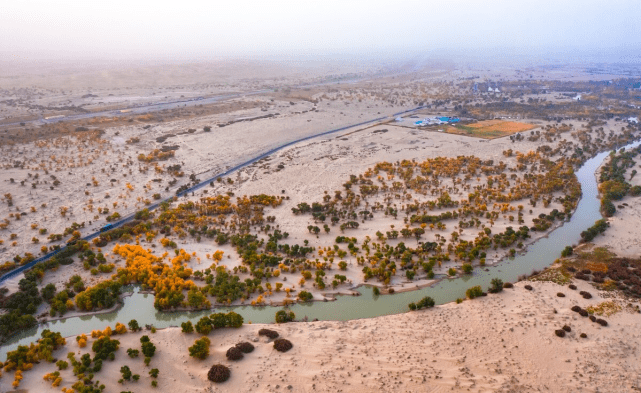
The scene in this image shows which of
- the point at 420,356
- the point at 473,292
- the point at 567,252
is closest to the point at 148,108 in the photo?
the point at 473,292

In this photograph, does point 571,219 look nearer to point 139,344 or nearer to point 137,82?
point 139,344

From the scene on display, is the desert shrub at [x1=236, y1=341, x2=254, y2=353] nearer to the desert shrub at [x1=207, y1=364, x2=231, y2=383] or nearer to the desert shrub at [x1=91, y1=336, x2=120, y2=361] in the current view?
the desert shrub at [x1=207, y1=364, x2=231, y2=383]

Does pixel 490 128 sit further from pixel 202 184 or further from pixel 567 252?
pixel 202 184

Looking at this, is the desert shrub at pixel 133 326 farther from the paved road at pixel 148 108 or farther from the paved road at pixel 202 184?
the paved road at pixel 148 108

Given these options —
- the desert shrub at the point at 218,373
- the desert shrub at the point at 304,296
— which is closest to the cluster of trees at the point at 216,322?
the desert shrub at the point at 218,373

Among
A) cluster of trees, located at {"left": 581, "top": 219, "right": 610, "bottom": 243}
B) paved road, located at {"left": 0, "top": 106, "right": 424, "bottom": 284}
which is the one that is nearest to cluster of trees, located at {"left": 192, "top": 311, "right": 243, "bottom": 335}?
paved road, located at {"left": 0, "top": 106, "right": 424, "bottom": 284}

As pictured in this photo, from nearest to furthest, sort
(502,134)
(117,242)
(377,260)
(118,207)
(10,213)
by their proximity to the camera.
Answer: (377,260), (117,242), (10,213), (118,207), (502,134)

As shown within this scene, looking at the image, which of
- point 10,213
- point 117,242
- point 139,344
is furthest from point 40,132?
point 139,344
